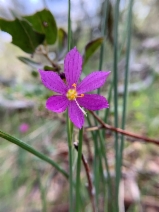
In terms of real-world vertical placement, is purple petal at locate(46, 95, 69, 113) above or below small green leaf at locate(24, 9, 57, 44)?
below

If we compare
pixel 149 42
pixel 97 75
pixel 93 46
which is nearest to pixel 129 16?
pixel 93 46

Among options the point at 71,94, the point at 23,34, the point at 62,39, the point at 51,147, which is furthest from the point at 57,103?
the point at 51,147

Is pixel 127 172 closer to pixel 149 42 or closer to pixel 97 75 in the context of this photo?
pixel 97 75

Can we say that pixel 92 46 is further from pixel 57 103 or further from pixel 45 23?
pixel 57 103

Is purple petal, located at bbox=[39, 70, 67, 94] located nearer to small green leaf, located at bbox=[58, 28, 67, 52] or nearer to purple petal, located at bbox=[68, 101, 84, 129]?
purple petal, located at bbox=[68, 101, 84, 129]

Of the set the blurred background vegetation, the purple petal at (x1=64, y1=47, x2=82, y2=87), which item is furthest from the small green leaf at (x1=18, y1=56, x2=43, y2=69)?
the purple petal at (x1=64, y1=47, x2=82, y2=87)

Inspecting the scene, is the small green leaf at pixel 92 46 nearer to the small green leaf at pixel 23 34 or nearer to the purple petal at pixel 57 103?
the small green leaf at pixel 23 34
